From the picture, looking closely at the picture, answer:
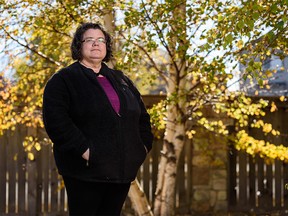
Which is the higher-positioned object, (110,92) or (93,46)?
(93,46)

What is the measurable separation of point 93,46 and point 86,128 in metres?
0.53

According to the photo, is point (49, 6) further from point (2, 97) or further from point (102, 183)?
point (102, 183)

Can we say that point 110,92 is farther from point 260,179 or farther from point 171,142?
point 260,179

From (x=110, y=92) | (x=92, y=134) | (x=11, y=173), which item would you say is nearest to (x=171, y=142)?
(x=11, y=173)

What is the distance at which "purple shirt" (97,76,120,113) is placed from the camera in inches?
128

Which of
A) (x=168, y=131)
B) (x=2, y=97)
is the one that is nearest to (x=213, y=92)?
(x=168, y=131)

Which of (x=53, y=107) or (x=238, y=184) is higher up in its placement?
(x=53, y=107)

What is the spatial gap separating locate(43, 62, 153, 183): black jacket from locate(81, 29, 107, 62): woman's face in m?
0.13

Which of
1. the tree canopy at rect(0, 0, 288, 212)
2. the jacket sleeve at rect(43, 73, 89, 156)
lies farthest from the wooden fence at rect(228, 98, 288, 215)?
the jacket sleeve at rect(43, 73, 89, 156)

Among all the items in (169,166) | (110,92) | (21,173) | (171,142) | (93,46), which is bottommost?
(21,173)

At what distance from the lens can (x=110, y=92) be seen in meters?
3.31

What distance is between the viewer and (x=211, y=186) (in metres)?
7.73

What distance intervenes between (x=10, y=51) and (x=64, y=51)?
3.22ft

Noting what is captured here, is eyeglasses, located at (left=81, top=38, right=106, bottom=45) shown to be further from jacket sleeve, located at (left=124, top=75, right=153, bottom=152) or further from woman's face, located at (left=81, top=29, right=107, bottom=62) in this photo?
jacket sleeve, located at (left=124, top=75, right=153, bottom=152)
